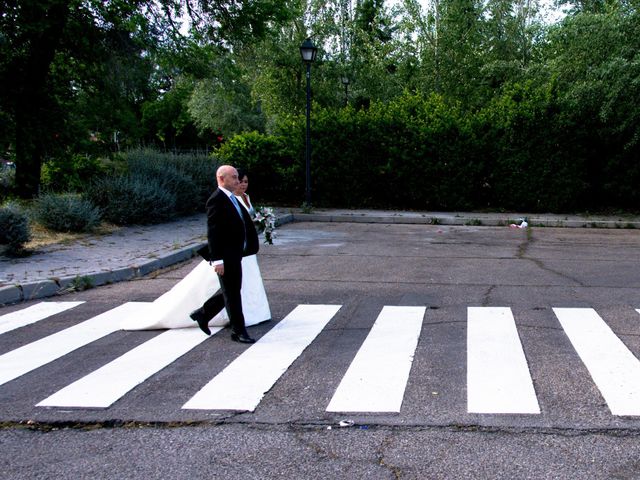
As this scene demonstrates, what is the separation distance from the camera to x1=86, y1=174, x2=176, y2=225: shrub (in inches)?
626

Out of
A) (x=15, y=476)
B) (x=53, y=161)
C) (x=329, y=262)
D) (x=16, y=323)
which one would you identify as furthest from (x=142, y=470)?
(x=53, y=161)

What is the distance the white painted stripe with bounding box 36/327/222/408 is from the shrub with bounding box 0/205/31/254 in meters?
5.61

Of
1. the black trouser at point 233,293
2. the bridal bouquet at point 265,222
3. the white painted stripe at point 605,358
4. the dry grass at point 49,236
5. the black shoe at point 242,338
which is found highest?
the bridal bouquet at point 265,222

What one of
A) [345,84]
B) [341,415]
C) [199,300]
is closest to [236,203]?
[199,300]

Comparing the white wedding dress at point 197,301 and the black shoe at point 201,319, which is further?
the white wedding dress at point 197,301

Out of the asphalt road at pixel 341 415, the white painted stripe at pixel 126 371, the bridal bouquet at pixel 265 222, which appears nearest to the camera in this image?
the asphalt road at pixel 341 415

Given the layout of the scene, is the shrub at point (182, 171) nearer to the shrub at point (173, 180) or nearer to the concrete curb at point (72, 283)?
the shrub at point (173, 180)

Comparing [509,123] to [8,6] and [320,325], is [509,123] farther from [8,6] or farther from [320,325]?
[320,325]

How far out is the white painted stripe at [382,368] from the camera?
4801 millimetres

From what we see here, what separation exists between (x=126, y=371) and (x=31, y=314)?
3.07 meters

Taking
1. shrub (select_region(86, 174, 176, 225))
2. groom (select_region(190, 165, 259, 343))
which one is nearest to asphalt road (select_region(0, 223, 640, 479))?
groom (select_region(190, 165, 259, 343))

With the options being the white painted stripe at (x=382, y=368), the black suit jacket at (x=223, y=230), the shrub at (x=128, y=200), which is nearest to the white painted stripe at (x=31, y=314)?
the black suit jacket at (x=223, y=230)

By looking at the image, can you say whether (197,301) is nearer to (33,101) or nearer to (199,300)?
(199,300)

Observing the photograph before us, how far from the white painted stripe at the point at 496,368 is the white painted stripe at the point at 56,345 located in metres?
3.72
